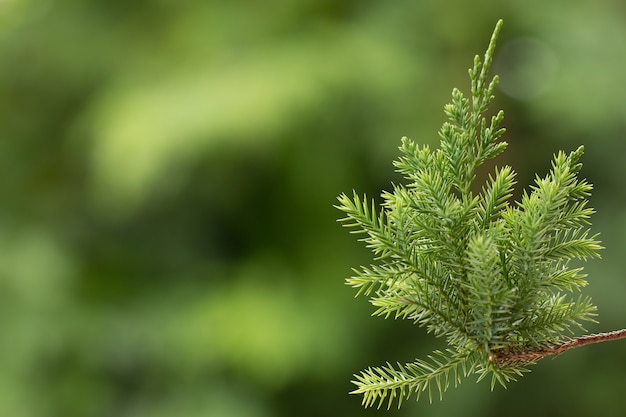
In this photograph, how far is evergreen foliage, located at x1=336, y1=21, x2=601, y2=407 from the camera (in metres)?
0.55

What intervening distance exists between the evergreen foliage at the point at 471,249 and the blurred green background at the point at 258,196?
1.68 metres

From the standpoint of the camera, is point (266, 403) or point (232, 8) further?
point (232, 8)

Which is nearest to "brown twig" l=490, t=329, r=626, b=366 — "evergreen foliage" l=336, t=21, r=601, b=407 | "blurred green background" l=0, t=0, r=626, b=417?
"evergreen foliage" l=336, t=21, r=601, b=407

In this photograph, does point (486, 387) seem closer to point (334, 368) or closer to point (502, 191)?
point (334, 368)

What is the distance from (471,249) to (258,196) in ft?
7.08

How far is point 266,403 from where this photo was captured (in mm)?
2486

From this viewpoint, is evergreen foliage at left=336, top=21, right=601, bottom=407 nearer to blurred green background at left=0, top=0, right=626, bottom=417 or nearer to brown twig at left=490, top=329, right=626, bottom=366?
brown twig at left=490, top=329, right=626, bottom=366

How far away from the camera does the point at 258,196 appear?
8.79ft

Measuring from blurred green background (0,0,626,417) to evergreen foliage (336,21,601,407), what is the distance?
168cm

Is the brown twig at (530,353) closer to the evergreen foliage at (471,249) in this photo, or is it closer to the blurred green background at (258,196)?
the evergreen foliage at (471,249)

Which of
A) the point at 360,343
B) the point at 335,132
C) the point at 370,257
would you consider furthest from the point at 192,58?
the point at 360,343

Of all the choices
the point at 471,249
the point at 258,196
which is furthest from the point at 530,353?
the point at 258,196

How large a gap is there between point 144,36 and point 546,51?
1.32 meters

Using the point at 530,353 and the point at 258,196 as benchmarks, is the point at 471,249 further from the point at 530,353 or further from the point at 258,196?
the point at 258,196
